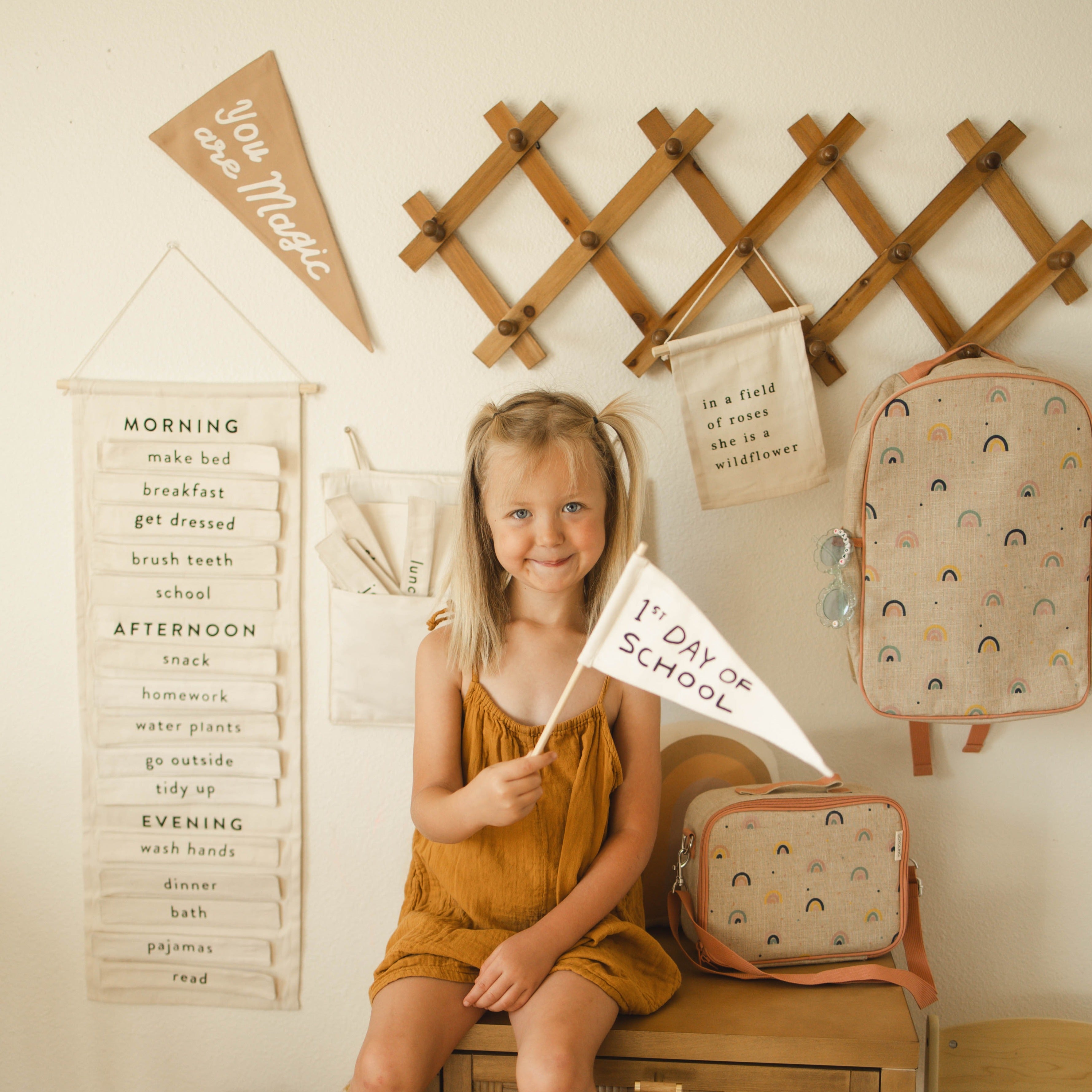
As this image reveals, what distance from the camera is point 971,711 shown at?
1013mm

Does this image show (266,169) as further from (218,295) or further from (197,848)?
(197,848)

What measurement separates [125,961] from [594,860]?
0.78 m

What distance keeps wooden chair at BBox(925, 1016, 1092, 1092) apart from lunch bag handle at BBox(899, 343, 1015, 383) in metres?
0.87

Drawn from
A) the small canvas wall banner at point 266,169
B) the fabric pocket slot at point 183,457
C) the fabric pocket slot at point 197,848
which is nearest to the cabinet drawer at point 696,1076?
the fabric pocket slot at point 197,848

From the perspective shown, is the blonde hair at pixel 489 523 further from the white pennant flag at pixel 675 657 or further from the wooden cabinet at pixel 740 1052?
the wooden cabinet at pixel 740 1052

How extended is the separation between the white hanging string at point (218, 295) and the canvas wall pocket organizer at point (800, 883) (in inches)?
31.7

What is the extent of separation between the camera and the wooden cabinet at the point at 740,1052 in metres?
0.87

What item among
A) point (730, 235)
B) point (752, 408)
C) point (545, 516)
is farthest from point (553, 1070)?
point (730, 235)

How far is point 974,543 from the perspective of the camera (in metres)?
0.99

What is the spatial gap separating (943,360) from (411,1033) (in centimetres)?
98

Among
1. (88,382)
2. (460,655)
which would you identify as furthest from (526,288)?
(88,382)

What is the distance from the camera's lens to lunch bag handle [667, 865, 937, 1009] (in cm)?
97

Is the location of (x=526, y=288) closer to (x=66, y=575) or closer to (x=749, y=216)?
(x=749, y=216)

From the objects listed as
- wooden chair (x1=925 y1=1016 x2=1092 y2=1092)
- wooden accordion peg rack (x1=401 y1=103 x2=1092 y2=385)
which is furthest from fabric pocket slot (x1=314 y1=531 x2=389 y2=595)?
wooden chair (x1=925 y1=1016 x2=1092 y2=1092)
